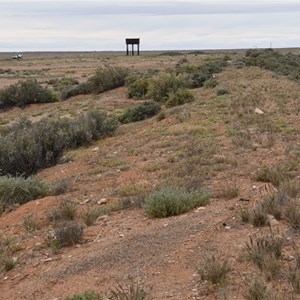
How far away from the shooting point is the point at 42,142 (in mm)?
14570

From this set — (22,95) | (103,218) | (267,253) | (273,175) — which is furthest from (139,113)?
(267,253)

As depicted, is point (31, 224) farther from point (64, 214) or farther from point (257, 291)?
point (257, 291)

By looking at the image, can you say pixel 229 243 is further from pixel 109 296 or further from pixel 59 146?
pixel 59 146

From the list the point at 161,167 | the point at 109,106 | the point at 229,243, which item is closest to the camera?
the point at 229,243

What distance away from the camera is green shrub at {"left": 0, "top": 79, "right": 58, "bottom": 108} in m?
32.2

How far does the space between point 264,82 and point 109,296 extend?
21.7 m

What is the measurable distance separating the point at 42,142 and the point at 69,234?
7.75m

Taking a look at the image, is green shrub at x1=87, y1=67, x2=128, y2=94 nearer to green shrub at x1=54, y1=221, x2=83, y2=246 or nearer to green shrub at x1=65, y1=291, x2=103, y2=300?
green shrub at x1=54, y1=221, x2=83, y2=246

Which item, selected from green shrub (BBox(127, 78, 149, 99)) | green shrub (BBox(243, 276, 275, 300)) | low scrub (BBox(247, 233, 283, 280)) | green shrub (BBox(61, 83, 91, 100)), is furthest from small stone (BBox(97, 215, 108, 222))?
green shrub (BBox(61, 83, 91, 100))

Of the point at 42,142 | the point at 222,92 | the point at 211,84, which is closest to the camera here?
the point at 42,142

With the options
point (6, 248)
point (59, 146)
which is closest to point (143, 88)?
point (59, 146)

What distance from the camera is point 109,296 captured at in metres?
5.20

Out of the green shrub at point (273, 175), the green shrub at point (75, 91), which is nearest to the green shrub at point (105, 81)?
the green shrub at point (75, 91)

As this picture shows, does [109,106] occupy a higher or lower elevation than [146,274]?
lower
